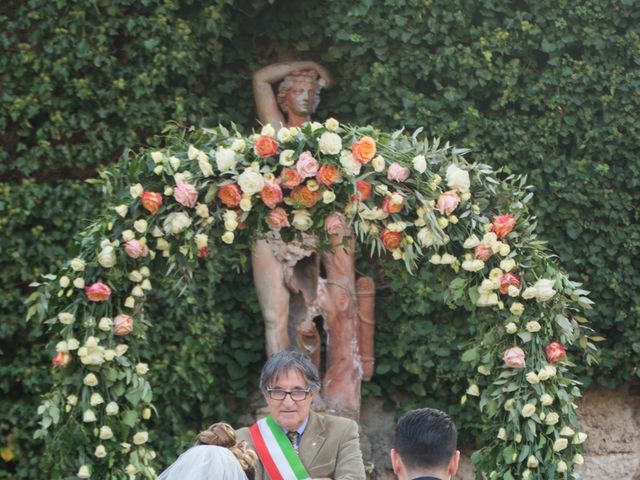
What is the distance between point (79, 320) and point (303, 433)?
4.45ft

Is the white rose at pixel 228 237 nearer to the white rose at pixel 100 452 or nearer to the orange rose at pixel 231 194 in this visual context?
the orange rose at pixel 231 194

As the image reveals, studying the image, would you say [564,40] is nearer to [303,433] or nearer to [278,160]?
[278,160]

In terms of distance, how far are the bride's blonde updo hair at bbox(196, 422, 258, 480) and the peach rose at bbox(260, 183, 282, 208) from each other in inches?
71.5

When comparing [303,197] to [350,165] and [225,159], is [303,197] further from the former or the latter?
[225,159]

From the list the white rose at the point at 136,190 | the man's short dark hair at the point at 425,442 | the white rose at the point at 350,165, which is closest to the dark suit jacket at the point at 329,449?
the white rose at the point at 350,165

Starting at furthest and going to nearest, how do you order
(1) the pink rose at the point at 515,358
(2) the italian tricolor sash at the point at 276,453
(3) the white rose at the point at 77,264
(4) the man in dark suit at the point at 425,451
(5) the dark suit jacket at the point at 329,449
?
1. (1) the pink rose at the point at 515,358
2. (3) the white rose at the point at 77,264
3. (5) the dark suit jacket at the point at 329,449
4. (2) the italian tricolor sash at the point at 276,453
5. (4) the man in dark suit at the point at 425,451

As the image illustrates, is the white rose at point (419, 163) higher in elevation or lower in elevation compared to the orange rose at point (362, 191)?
higher

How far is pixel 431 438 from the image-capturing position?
10.5ft

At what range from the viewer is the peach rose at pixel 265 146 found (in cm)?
545

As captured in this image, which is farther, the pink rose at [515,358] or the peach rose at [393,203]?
the pink rose at [515,358]

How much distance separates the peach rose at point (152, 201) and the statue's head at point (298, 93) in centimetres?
244

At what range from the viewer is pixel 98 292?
544cm

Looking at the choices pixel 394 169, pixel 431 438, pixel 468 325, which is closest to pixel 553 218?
pixel 468 325

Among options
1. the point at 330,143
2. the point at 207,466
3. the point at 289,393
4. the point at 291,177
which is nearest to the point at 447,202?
the point at 330,143
